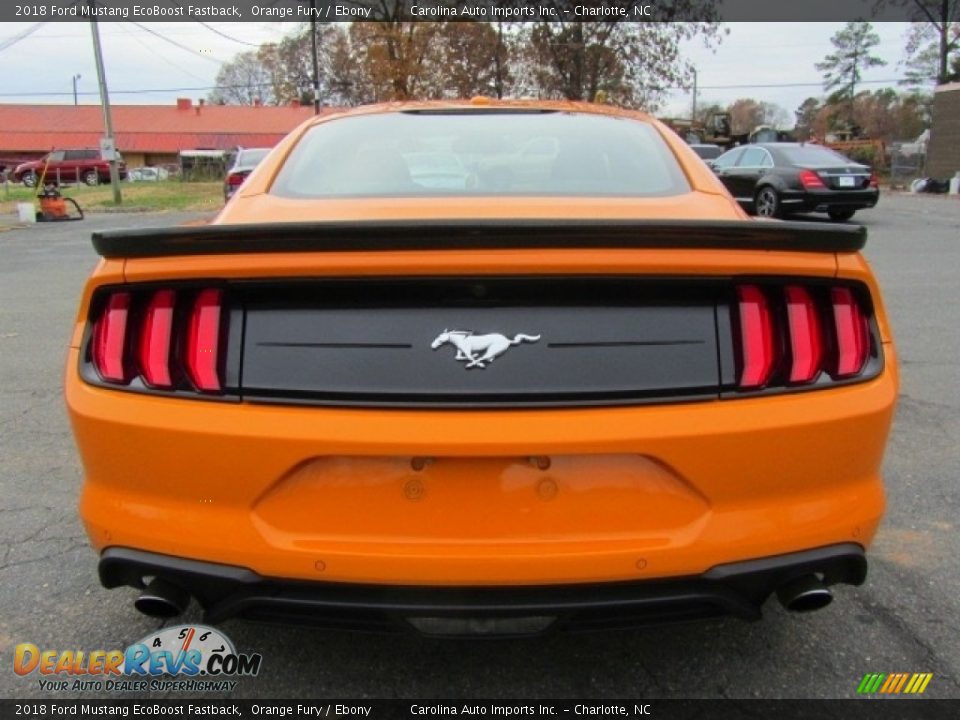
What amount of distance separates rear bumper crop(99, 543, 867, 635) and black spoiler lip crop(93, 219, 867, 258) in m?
0.74

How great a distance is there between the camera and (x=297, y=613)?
1.83 meters

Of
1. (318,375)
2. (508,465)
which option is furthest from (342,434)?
(508,465)

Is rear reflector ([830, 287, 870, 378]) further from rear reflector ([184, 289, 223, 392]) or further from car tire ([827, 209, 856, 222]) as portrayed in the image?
car tire ([827, 209, 856, 222])

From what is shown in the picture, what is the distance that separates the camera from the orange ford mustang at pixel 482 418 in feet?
5.72

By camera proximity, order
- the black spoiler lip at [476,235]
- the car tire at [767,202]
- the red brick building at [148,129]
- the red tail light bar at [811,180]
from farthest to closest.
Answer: the red brick building at [148,129], the car tire at [767,202], the red tail light bar at [811,180], the black spoiler lip at [476,235]

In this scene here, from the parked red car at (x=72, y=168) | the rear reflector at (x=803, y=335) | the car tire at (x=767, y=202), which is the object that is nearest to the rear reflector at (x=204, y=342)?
the rear reflector at (x=803, y=335)

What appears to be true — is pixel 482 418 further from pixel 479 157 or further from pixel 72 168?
pixel 72 168

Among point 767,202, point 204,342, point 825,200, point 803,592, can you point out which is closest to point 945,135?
point 767,202

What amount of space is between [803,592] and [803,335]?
0.61 m

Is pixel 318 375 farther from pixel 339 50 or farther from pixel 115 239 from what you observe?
pixel 339 50

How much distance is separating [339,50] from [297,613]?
167 ft

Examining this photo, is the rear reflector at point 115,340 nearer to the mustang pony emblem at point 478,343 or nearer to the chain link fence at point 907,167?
the mustang pony emblem at point 478,343

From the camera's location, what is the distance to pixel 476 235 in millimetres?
1730

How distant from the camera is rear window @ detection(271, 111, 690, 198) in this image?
241 centimetres
